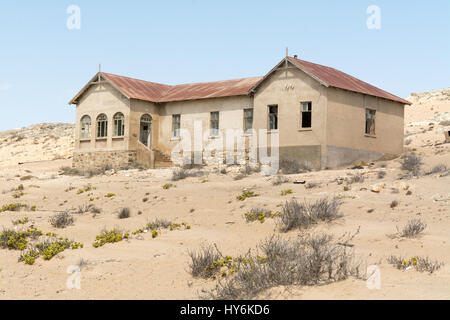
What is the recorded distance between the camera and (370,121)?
88.1ft

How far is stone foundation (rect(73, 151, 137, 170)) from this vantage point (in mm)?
28703

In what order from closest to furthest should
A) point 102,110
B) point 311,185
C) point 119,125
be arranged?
point 311,185 < point 119,125 < point 102,110

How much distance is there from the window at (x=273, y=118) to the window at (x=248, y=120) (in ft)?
4.01

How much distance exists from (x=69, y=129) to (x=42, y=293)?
51.5m

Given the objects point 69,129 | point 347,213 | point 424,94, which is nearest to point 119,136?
point 347,213

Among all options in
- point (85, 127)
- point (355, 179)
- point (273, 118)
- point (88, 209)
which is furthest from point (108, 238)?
point (85, 127)

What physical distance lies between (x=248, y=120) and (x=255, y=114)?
3.16 ft

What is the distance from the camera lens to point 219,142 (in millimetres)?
27562

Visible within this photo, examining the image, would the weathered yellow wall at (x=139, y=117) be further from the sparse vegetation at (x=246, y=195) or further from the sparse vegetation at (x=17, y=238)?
the sparse vegetation at (x=17, y=238)

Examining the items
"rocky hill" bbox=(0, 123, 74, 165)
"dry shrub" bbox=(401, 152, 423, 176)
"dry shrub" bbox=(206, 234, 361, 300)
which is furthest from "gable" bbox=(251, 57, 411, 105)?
"rocky hill" bbox=(0, 123, 74, 165)

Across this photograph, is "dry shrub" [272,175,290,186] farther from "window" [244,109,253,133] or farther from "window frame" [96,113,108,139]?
"window frame" [96,113,108,139]

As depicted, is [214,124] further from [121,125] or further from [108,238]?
[108,238]

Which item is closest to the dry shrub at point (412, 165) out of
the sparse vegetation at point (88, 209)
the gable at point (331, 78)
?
the gable at point (331, 78)

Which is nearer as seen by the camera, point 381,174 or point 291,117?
point 381,174
